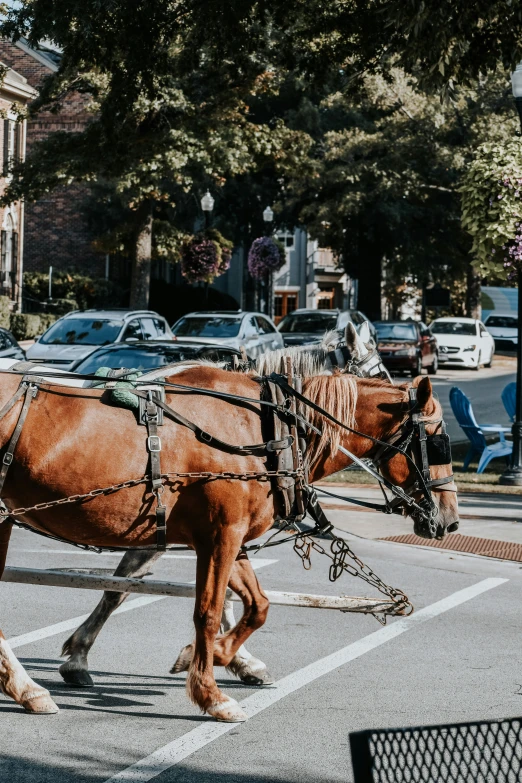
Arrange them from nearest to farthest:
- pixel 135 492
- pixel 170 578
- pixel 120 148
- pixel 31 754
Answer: pixel 31 754, pixel 135 492, pixel 170 578, pixel 120 148

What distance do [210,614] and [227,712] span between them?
52cm

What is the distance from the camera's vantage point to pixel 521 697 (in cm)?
612

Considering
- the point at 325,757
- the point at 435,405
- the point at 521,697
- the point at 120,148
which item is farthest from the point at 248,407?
the point at 120,148

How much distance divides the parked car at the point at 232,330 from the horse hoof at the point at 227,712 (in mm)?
18147

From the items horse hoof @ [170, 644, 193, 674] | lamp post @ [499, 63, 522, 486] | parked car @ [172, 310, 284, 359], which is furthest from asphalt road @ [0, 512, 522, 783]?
parked car @ [172, 310, 284, 359]

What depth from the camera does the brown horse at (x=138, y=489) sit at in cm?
541

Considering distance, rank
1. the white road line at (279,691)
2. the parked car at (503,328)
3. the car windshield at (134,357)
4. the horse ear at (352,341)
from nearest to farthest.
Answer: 1. the white road line at (279,691)
2. the horse ear at (352,341)
3. the car windshield at (134,357)
4. the parked car at (503,328)

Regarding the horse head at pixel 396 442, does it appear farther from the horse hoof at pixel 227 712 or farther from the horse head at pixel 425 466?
the horse hoof at pixel 227 712

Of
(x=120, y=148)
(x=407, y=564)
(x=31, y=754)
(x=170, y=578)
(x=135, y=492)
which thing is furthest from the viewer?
(x=120, y=148)

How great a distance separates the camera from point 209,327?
25359mm

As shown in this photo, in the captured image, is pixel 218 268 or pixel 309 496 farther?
pixel 218 268

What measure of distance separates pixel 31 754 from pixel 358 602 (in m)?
2.00

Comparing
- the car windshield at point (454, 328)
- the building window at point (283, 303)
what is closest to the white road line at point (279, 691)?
the car windshield at point (454, 328)

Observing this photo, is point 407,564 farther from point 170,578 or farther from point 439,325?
point 439,325
